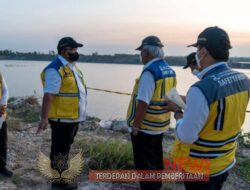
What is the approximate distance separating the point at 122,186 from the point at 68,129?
37.6 inches

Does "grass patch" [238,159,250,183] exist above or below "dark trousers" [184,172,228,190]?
below

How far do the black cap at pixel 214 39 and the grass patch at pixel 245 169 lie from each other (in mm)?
2941

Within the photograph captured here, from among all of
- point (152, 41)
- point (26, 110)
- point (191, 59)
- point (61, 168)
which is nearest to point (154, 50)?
point (152, 41)

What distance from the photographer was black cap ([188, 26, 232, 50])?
7.47 feet

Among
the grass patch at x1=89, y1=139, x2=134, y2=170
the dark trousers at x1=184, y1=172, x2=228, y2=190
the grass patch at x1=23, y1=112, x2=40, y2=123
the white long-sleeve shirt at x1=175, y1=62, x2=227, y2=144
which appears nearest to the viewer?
the white long-sleeve shirt at x1=175, y1=62, x2=227, y2=144

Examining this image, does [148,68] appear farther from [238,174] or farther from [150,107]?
[238,174]

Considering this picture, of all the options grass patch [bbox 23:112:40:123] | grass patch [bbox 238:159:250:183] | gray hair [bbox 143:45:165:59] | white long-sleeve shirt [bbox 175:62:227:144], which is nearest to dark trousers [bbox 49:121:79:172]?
gray hair [bbox 143:45:165:59]

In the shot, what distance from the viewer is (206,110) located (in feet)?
7.20

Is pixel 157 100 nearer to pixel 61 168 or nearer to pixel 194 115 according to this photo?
pixel 61 168

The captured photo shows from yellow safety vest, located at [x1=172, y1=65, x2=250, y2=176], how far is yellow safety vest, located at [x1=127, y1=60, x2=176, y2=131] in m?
1.22

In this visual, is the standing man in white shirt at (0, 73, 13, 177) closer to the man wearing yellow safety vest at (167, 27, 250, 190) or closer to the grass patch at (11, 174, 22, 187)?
the grass patch at (11, 174, 22, 187)

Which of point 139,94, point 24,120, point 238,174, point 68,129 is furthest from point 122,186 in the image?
point 24,120

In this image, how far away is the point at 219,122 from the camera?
2281 millimetres

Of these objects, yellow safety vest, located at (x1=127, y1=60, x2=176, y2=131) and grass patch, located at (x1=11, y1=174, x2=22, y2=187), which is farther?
grass patch, located at (x1=11, y1=174, x2=22, y2=187)
